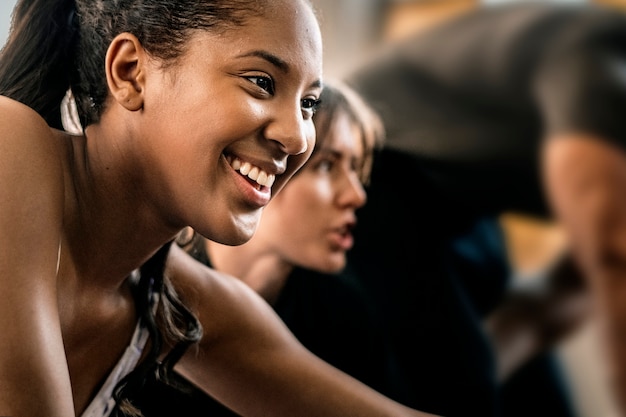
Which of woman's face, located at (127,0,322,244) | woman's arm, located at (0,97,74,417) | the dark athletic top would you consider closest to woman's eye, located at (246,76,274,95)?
woman's face, located at (127,0,322,244)

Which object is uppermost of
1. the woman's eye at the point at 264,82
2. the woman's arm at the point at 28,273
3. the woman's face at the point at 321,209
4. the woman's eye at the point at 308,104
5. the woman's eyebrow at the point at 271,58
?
the woman's eyebrow at the point at 271,58

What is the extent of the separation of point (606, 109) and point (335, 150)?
0.72 ft

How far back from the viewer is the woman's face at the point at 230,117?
1.55ft

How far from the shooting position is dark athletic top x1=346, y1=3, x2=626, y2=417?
0.70 meters

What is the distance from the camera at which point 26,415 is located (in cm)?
41

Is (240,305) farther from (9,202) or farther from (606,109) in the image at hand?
(606,109)

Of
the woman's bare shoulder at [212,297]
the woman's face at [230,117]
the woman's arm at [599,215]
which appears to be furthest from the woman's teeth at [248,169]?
the woman's arm at [599,215]

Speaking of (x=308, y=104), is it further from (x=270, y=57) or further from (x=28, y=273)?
(x=28, y=273)

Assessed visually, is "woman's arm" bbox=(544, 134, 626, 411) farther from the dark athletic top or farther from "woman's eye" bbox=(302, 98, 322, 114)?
"woman's eye" bbox=(302, 98, 322, 114)

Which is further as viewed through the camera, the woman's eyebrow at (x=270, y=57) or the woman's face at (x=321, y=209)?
the woman's face at (x=321, y=209)

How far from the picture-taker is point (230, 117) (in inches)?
18.5

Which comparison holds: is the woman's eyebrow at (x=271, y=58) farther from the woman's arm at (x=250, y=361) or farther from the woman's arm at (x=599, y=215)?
the woman's arm at (x=599, y=215)

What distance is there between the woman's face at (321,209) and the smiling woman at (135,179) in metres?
0.07

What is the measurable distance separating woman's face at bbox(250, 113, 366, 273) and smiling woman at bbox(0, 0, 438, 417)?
2.8 inches
